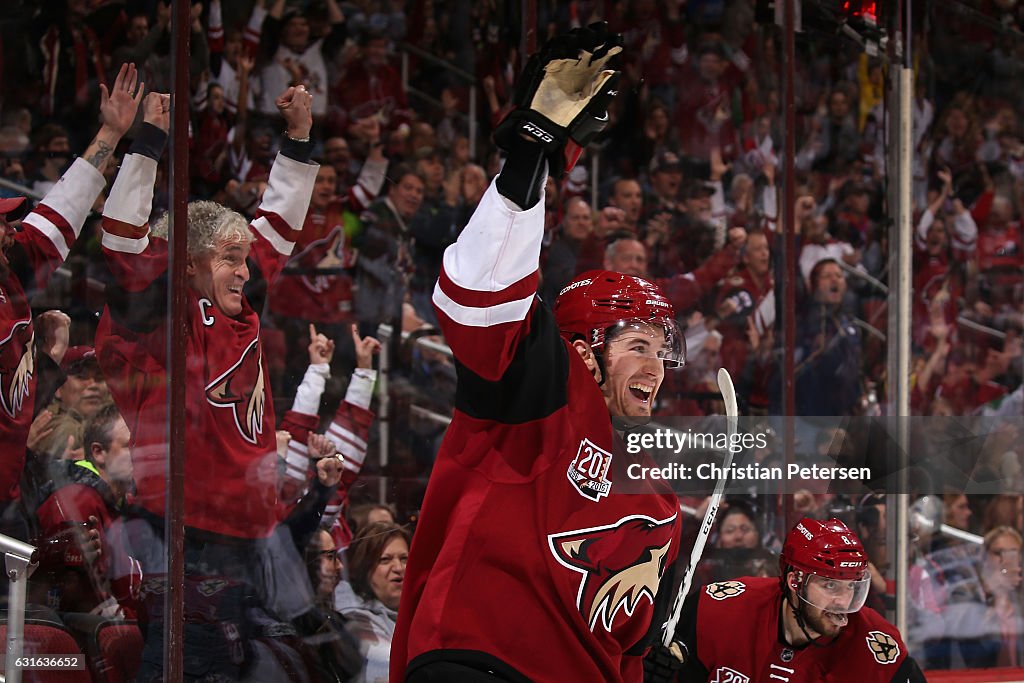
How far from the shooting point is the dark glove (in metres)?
2.52

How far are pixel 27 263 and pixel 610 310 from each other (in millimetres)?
1324

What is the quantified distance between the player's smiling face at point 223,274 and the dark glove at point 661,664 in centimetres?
114

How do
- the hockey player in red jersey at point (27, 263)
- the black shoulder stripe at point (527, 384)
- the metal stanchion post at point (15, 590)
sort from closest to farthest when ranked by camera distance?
the black shoulder stripe at point (527, 384), the metal stanchion post at point (15, 590), the hockey player in red jersey at point (27, 263)

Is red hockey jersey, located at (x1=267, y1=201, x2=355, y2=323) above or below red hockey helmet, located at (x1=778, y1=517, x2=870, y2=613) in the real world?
above

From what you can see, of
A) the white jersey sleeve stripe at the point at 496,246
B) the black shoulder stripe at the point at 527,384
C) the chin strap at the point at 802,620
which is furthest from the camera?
the chin strap at the point at 802,620

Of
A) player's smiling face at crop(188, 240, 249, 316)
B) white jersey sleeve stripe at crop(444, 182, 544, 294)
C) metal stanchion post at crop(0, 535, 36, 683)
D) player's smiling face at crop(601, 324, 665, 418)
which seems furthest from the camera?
player's smiling face at crop(188, 240, 249, 316)

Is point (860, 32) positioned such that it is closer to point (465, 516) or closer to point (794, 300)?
point (794, 300)

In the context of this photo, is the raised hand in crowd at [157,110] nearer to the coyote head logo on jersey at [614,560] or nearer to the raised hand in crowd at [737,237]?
the coyote head logo on jersey at [614,560]

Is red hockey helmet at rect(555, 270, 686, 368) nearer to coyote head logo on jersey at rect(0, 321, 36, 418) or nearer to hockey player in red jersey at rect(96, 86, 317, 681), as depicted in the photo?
hockey player in red jersey at rect(96, 86, 317, 681)

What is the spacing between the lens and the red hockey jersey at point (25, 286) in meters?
2.48

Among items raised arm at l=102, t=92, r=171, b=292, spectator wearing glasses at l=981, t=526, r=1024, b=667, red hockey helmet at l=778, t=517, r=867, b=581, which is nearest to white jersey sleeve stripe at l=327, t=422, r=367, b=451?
raised arm at l=102, t=92, r=171, b=292

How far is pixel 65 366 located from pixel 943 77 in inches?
103

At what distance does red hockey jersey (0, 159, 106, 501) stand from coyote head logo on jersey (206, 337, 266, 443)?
15.0 inches

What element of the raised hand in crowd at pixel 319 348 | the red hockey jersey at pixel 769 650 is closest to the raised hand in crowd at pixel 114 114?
the raised hand in crowd at pixel 319 348
